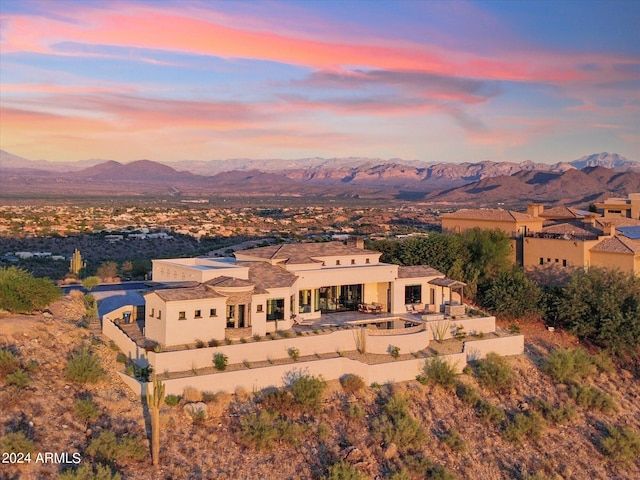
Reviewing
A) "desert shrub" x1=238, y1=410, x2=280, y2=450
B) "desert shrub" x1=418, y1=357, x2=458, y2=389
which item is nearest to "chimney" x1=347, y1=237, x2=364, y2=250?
"desert shrub" x1=418, y1=357, x2=458, y2=389

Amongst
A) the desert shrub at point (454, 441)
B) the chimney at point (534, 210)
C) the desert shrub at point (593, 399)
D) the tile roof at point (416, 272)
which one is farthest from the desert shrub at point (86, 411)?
the chimney at point (534, 210)

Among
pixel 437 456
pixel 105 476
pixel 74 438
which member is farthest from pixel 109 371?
pixel 437 456

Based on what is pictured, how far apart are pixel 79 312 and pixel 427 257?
1938cm

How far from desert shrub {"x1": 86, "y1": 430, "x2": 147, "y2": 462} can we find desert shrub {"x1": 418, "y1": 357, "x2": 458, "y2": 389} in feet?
38.7

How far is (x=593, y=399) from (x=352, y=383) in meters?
9.96

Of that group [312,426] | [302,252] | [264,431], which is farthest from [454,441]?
[302,252]

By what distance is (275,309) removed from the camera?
99.0ft

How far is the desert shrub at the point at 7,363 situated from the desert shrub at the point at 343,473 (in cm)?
1068

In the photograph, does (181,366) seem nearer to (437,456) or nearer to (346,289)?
(437,456)

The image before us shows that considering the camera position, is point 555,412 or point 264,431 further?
point 555,412

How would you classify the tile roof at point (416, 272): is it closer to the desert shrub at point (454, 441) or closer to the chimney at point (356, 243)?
the chimney at point (356, 243)

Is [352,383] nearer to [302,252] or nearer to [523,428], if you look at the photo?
[523,428]

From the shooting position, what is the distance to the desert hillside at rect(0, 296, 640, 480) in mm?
20797

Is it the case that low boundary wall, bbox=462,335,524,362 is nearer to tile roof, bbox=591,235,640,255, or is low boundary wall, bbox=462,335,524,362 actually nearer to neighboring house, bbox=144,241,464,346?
neighboring house, bbox=144,241,464,346
